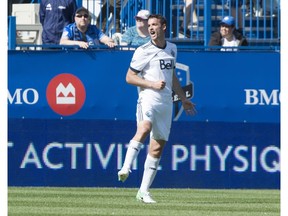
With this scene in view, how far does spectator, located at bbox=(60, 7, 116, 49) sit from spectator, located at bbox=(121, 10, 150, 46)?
0.40m

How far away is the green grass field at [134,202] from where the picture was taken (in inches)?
460

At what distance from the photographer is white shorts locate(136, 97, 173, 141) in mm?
12961

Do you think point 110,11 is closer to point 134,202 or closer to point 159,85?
point 159,85

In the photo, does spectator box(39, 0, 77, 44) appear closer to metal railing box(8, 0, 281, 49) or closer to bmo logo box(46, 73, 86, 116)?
metal railing box(8, 0, 281, 49)

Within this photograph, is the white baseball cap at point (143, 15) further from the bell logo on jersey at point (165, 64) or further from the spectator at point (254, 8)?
the bell logo on jersey at point (165, 64)

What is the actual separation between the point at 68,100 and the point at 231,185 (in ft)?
8.66

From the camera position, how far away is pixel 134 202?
1291 cm

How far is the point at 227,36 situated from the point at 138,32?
57.1 inches

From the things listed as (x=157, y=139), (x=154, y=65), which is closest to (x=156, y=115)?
(x=157, y=139)

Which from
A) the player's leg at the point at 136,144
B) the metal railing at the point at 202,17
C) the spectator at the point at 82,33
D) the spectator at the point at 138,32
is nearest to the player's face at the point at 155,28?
the player's leg at the point at 136,144

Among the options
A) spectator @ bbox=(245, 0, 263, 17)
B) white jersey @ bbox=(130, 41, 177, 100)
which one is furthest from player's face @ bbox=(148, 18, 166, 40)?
spectator @ bbox=(245, 0, 263, 17)

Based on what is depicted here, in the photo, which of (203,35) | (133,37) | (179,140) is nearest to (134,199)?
(179,140)

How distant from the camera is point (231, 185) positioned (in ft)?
51.3

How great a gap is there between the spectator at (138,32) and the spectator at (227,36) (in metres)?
1.09
